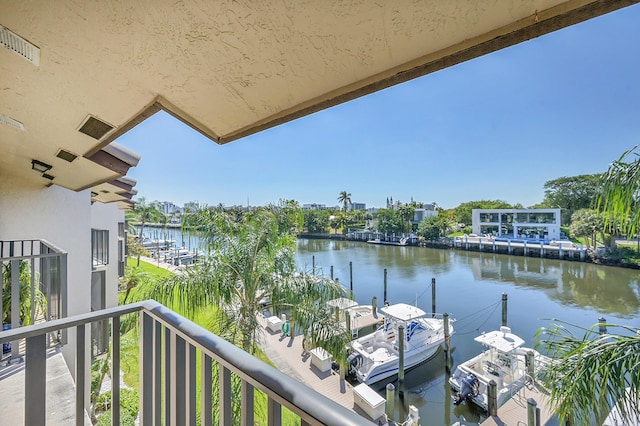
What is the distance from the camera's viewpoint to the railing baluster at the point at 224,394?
2.72 ft

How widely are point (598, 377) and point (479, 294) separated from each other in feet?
48.4

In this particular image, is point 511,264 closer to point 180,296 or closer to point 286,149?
point 286,149

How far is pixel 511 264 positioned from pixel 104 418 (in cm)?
2666

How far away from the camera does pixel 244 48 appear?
3.63ft

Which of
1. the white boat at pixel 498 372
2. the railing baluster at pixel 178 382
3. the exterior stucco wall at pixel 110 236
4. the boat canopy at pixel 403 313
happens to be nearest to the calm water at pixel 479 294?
the white boat at pixel 498 372

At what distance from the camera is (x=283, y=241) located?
5.44m

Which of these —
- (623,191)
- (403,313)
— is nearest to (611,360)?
(623,191)

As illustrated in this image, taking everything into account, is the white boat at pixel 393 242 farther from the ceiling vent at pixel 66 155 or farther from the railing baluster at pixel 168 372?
the railing baluster at pixel 168 372

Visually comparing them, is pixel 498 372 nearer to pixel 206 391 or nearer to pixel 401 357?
pixel 401 357

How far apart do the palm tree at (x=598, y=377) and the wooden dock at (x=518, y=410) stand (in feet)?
14.4

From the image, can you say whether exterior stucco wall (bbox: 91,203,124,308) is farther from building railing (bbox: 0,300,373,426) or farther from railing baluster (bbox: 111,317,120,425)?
building railing (bbox: 0,300,373,426)

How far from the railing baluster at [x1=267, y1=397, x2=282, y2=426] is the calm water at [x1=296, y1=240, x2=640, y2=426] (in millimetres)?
5055

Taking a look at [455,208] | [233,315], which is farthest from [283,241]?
[455,208]

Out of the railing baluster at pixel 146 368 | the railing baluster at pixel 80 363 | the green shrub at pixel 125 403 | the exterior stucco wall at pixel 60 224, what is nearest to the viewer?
the railing baluster at pixel 80 363
